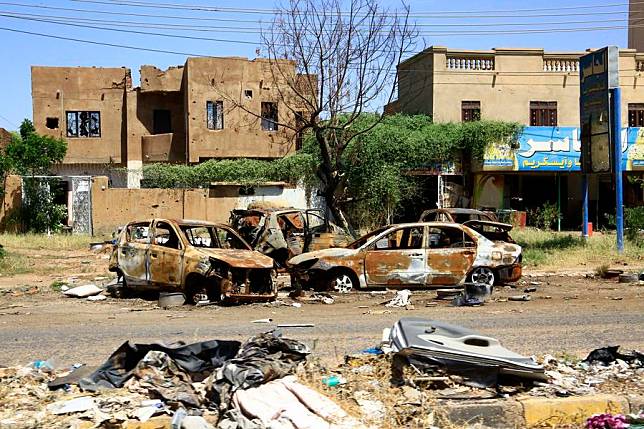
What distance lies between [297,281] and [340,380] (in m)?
7.88

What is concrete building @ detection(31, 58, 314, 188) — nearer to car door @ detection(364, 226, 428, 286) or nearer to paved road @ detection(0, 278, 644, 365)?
car door @ detection(364, 226, 428, 286)

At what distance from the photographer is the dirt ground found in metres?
9.28

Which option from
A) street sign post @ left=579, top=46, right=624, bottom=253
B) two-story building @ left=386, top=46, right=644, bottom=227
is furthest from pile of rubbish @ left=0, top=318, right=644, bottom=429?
two-story building @ left=386, top=46, right=644, bottom=227

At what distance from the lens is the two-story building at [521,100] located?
33.3m

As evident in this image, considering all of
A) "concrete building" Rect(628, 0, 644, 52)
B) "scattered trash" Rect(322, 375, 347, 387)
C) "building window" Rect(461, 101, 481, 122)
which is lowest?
"scattered trash" Rect(322, 375, 347, 387)

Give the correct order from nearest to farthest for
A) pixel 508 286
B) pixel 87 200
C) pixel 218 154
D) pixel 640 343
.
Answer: pixel 640 343
pixel 508 286
pixel 87 200
pixel 218 154

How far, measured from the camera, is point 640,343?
30.7 feet

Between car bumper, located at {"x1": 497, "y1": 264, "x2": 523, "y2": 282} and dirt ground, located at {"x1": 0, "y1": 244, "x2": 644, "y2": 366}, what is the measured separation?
28 centimetres

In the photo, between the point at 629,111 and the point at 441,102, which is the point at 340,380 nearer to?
the point at 441,102

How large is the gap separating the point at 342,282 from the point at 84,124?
29362 mm

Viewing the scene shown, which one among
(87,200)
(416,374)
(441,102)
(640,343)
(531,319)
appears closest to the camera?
(416,374)

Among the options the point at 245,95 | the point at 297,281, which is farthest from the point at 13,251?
the point at 245,95

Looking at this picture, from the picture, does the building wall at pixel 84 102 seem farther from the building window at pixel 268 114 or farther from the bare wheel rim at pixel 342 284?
the bare wheel rim at pixel 342 284

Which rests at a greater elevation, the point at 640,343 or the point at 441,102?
the point at 441,102
